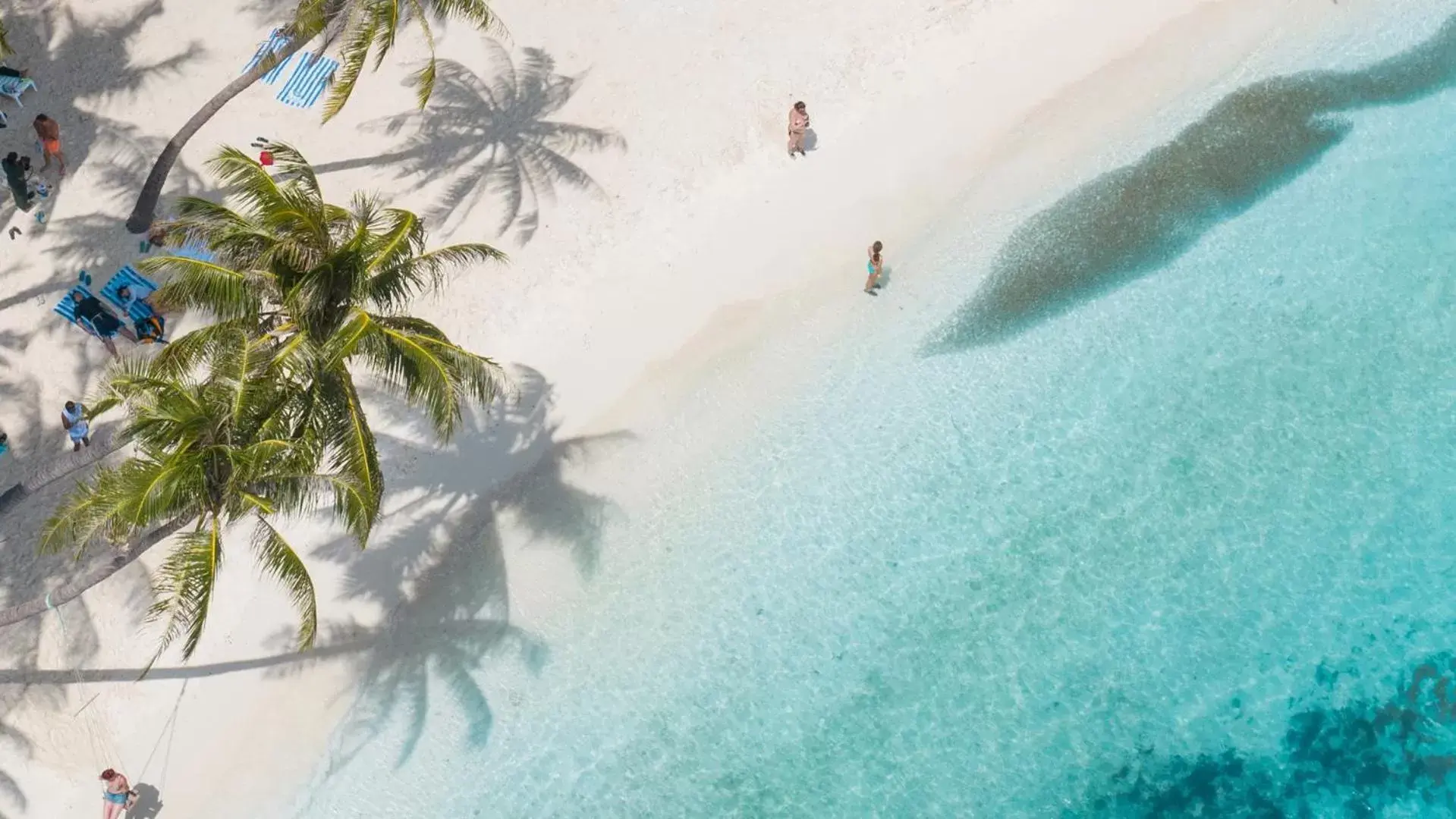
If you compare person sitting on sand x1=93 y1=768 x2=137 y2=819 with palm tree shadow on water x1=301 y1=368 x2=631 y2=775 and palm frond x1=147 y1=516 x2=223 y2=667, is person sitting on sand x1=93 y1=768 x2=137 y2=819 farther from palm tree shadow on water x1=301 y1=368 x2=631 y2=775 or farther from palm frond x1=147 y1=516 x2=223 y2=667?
palm frond x1=147 y1=516 x2=223 y2=667

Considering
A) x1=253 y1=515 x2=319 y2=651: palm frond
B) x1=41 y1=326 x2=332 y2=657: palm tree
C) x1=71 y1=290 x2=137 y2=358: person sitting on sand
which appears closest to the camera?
x1=41 y1=326 x2=332 y2=657: palm tree

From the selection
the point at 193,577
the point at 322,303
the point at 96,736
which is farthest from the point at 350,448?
the point at 96,736

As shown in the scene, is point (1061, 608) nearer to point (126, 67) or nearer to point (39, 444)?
Answer: point (39, 444)

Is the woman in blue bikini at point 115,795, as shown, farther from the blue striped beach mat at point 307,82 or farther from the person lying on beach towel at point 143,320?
the blue striped beach mat at point 307,82

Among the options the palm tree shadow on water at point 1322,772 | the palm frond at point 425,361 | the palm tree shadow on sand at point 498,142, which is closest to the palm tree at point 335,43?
the palm tree shadow on sand at point 498,142

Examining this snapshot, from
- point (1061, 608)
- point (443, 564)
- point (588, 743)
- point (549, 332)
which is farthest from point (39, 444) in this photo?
point (1061, 608)

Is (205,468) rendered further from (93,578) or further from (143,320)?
(143,320)

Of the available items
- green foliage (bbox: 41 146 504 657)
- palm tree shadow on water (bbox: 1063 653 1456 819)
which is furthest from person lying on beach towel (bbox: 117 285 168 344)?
palm tree shadow on water (bbox: 1063 653 1456 819)
